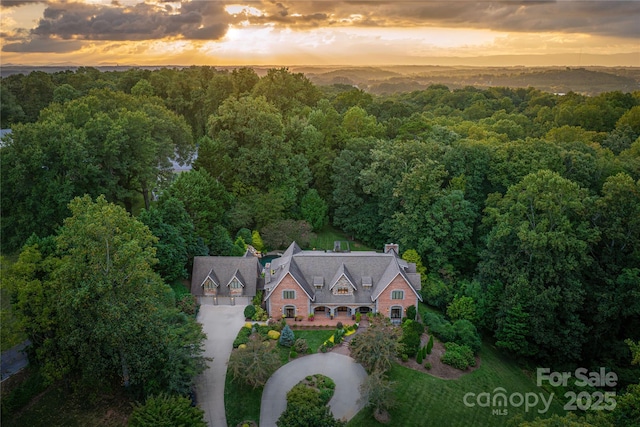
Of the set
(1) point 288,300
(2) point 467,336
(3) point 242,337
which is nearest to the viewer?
(3) point 242,337

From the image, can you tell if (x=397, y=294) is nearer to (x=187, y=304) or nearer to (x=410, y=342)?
(x=410, y=342)

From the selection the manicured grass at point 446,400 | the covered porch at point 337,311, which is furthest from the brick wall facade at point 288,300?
the manicured grass at point 446,400

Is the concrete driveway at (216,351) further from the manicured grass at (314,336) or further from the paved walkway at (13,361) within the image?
the paved walkway at (13,361)

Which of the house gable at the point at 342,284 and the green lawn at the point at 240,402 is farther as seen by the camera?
the house gable at the point at 342,284

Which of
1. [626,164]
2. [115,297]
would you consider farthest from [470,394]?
[626,164]

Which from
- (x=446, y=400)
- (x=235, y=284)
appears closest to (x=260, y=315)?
(x=235, y=284)

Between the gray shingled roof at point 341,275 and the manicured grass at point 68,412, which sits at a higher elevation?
the gray shingled roof at point 341,275

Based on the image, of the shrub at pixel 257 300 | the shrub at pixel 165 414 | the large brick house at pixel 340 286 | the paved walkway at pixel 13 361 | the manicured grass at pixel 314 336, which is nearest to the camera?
the shrub at pixel 165 414
